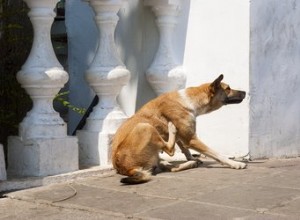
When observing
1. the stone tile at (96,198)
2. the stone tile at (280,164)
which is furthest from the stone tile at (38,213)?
the stone tile at (280,164)

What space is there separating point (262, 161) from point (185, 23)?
193cm

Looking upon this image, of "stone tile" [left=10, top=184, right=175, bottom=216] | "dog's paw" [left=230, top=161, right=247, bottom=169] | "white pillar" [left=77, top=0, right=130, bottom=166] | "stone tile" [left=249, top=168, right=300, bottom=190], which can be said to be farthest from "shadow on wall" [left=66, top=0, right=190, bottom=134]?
"stone tile" [left=249, top=168, right=300, bottom=190]

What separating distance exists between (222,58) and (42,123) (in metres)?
2.39

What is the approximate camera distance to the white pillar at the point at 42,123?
637 centimetres

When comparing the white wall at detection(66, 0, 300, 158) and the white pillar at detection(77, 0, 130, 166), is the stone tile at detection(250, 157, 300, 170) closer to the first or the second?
the white wall at detection(66, 0, 300, 158)

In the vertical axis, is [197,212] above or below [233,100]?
below

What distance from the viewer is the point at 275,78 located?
7.79 meters

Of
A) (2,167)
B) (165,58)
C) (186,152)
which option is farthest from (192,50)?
(2,167)

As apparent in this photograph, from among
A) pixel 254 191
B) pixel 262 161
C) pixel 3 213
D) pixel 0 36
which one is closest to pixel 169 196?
pixel 254 191

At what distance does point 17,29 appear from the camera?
7.61 metres

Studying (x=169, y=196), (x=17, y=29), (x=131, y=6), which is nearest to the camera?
(x=169, y=196)

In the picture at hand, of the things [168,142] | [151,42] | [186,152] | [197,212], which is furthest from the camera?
[151,42]

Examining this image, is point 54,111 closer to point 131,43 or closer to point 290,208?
point 131,43

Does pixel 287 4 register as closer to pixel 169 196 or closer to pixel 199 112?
pixel 199 112
